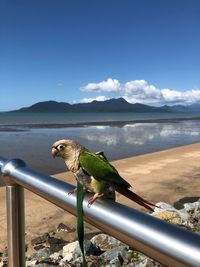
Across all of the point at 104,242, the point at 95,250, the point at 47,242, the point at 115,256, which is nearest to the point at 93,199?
the point at 115,256

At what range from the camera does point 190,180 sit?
45.1 feet

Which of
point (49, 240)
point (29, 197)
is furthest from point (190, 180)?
point (49, 240)

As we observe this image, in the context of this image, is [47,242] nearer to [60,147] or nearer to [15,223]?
[15,223]

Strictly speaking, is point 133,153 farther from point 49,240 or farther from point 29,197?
point 49,240

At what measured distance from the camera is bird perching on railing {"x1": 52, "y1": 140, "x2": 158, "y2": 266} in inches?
53.4

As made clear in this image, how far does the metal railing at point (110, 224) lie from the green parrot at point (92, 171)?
7cm

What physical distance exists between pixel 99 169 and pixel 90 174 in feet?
0.13

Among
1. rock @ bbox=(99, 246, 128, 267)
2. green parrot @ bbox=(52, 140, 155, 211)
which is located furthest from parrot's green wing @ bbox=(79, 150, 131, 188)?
rock @ bbox=(99, 246, 128, 267)

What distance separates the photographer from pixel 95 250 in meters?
5.69

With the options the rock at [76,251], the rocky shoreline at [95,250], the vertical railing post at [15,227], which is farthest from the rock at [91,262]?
the vertical railing post at [15,227]

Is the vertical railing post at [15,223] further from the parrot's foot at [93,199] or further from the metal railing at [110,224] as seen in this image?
the parrot's foot at [93,199]

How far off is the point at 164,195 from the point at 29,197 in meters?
3.97

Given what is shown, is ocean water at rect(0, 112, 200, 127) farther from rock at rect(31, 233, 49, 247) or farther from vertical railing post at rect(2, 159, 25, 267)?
vertical railing post at rect(2, 159, 25, 267)

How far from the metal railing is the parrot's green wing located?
0.10 m
